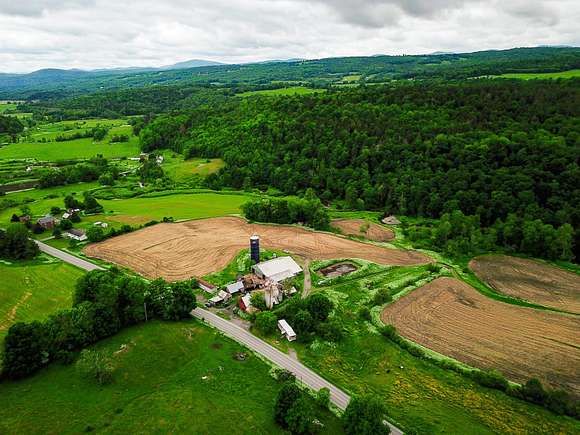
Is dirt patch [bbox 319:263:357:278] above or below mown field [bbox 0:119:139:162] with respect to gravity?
below

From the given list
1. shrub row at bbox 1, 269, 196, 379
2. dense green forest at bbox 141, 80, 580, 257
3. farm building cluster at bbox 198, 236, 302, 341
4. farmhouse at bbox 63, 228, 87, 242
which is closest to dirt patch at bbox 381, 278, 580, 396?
farm building cluster at bbox 198, 236, 302, 341

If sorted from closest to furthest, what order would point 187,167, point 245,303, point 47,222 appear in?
point 245,303 → point 47,222 → point 187,167

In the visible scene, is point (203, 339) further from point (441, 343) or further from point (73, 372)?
point (441, 343)

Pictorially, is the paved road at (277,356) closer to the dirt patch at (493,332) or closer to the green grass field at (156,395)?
the green grass field at (156,395)

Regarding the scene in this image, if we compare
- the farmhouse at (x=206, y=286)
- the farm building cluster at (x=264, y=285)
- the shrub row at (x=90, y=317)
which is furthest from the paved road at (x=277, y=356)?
the farmhouse at (x=206, y=286)

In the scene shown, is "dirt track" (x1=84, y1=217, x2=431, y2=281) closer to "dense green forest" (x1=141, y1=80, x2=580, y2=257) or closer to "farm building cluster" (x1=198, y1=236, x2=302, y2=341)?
"farm building cluster" (x1=198, y1=236, x2=302, y2=341)

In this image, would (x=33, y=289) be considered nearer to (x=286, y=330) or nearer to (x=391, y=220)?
(x=286, y=330)

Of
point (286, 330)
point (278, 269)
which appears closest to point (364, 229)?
point (278, 269)
